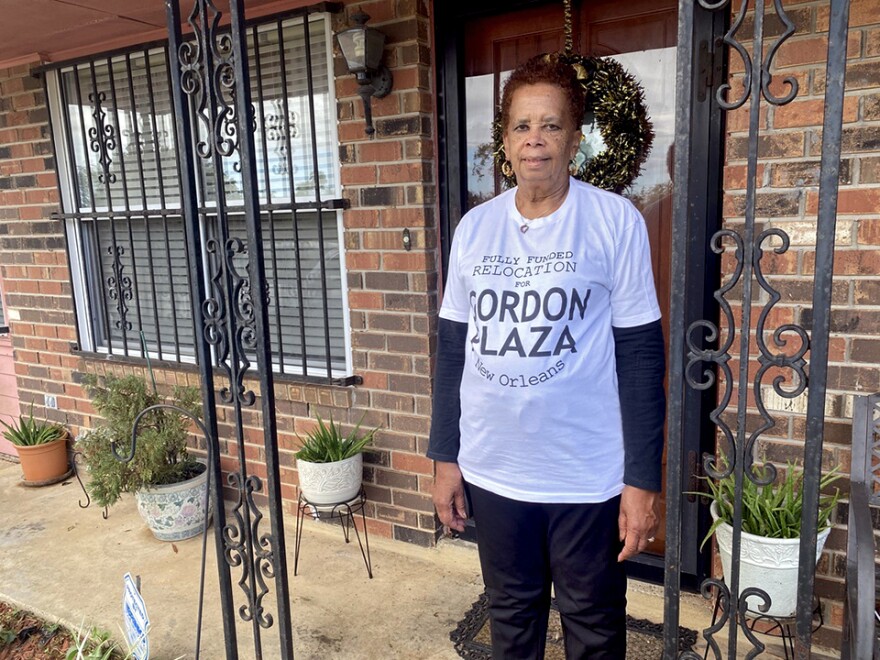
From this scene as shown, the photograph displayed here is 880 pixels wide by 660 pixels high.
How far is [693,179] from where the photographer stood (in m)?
2.27

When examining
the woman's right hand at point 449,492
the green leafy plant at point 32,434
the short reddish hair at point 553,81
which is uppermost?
the short reddish hair at point 553,81

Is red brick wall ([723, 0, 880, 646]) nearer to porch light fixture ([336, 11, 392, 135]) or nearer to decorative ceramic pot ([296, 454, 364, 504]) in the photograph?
porch light fixture ([336, 11, 392, 135])

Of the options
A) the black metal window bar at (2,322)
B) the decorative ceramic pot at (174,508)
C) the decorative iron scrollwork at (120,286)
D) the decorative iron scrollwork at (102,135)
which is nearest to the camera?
the decorative ceramic pot at (174,508)

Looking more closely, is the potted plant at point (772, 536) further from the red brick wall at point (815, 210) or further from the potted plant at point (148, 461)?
the potted plant at point (148, 461)

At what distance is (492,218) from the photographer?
167 cm

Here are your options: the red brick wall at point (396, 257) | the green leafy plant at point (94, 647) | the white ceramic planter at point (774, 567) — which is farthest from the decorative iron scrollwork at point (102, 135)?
the white ceramic planter at point (774, 567)

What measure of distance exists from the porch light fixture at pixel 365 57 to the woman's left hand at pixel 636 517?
189 cm

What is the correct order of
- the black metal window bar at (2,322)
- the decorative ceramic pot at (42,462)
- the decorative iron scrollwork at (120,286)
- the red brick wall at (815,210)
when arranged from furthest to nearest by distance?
the black metal window bar at (2,322) → the decorative ceramic pot at (42,462) → the decorative iron scrollwork at (120,286) → the red brick wall at (815,210)

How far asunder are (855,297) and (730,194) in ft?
1.57

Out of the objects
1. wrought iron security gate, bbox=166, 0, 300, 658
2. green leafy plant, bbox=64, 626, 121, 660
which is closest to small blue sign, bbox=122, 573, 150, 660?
wrought iron security gate, bbox=166, 0, 300, 658

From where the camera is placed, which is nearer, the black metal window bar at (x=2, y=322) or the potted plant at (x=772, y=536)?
the potted plant at (x=772, y=536)

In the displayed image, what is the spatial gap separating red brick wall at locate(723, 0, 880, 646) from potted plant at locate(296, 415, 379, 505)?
1.61 metres

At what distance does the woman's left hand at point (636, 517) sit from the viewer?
153cm

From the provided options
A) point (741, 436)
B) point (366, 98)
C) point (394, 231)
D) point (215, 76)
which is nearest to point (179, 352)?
point (394, 231)
